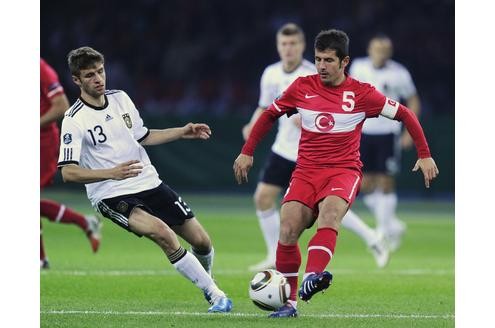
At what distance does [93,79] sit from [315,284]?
2.05 metres

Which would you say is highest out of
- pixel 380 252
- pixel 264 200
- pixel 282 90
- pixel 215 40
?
pixel 282 90

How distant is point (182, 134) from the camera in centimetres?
791

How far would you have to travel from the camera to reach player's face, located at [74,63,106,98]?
7.66 meters

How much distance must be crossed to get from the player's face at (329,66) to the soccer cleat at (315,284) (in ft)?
4.55

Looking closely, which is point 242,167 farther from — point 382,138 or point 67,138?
point 382,138

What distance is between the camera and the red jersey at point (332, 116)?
300 inches

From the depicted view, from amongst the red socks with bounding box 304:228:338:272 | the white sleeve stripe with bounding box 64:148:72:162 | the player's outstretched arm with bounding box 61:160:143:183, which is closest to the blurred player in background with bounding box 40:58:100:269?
the white sleeve stripe with bounding box 64:148:72:162

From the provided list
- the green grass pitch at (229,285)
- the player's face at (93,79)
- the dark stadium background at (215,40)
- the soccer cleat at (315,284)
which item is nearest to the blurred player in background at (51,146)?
the green grass pitch at (229,285)

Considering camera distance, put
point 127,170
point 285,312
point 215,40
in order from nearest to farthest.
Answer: point 127,170 → point 285,312 → point 215,40

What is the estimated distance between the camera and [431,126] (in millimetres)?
21047

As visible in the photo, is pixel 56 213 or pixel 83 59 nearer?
pixel 83 59

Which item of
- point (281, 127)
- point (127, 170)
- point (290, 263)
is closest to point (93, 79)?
point (127, 170)
